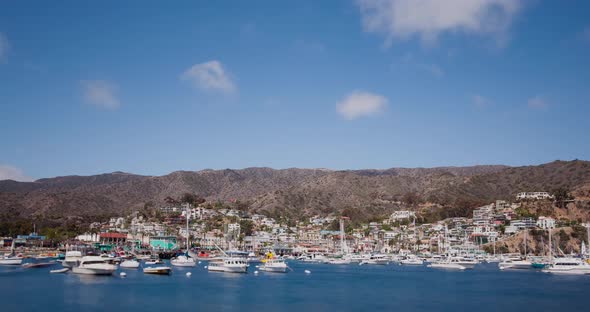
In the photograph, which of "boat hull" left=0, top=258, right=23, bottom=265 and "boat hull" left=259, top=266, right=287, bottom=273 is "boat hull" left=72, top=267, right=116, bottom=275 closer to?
"boat hull" left=259, top=266, right=287, bottom=273

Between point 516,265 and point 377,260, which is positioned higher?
point 377,260

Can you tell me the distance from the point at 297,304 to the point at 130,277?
97.2 ft

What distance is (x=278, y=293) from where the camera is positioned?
54.2m

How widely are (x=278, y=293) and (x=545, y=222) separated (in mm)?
111302

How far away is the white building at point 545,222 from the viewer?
141 metres

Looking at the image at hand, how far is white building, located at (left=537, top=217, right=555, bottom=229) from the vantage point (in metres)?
141

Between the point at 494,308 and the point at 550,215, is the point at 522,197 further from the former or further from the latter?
the point at 494,308

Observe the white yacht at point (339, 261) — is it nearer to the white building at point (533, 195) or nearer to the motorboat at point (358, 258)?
the motorboat at point (358, 258)

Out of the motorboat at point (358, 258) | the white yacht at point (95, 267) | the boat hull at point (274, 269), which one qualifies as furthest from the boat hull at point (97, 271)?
the motorboat at point (358, 258)

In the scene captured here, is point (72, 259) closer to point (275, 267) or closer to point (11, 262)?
point (11, 262)

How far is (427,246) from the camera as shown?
506 ft

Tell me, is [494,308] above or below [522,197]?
below

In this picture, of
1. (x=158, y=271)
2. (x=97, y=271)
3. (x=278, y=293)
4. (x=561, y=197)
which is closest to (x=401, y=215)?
(x=561, y=197)

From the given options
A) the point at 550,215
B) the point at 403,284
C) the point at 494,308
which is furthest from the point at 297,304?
the point at 550,215
